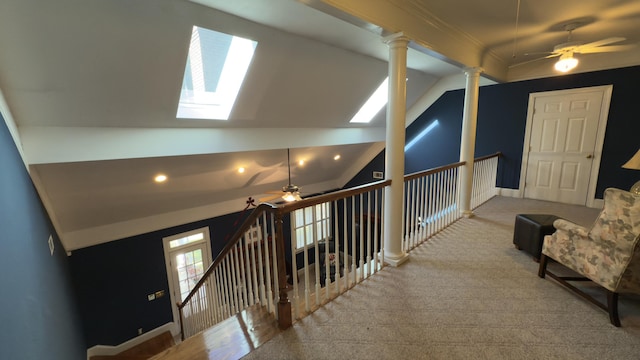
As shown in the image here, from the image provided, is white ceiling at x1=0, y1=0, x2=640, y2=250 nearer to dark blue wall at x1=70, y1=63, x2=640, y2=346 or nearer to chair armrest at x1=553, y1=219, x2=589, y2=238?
dark blue wall at x1=70, y1=63, x2=640, y2=346

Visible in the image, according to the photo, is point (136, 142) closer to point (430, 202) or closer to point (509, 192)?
point (430, 202)

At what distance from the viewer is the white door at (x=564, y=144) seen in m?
4.49

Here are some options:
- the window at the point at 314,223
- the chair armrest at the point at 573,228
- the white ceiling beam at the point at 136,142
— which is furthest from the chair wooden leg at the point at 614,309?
the white ceiling beam at the point at 136,142

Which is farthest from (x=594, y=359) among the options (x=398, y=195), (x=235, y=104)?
(x=235, y=104)

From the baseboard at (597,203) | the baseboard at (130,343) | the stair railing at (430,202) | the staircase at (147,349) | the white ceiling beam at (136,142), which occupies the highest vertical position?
the white ceiling beam at (136,142)

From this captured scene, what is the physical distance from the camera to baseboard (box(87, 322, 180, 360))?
4.97m

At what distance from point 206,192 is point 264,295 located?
13.9 feet

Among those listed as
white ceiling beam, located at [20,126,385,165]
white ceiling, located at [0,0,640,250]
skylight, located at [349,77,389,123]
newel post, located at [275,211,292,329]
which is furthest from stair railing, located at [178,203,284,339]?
skylight, located at [349,77,389,123]

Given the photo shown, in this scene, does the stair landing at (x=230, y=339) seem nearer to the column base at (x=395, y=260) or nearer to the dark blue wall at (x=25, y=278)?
the dark blue wall at (x=25, y=278)

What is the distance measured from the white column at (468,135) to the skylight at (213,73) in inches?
119

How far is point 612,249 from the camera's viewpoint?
6.35 feet

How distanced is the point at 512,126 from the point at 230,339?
5.83 meters

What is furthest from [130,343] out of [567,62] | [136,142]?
[567,62]

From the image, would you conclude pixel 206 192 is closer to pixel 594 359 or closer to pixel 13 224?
pixel 13 224
